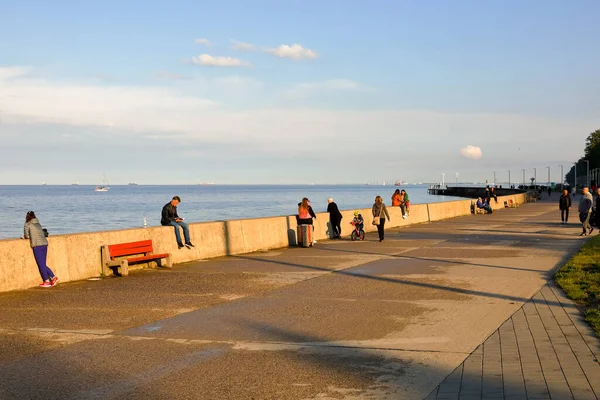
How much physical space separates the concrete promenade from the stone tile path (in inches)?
0.7

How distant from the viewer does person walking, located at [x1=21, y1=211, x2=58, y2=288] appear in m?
13.5

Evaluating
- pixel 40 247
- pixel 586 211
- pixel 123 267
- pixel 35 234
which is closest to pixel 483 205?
pixel 586 211

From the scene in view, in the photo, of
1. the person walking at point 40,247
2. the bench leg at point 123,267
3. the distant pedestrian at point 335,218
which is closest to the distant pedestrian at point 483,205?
the distant pedestrian at point 335,218

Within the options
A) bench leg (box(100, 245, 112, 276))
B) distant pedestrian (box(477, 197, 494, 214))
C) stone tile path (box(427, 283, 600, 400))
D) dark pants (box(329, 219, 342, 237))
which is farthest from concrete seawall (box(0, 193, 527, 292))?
distant pedestrian (box(477, 197, 494, 214))

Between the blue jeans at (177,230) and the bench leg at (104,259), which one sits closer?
the bench leg at (104,259)

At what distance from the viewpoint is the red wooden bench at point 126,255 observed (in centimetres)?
1530

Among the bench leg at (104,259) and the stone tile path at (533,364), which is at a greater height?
the bench leg at (104,259)

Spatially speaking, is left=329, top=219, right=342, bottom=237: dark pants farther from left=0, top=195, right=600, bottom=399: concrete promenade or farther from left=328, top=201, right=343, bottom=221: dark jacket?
left=0, top=195, right=600, bottom=399: concrete promenade

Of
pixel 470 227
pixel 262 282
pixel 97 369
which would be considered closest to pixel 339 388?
pixel 97 369

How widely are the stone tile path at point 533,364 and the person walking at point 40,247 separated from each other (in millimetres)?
8034

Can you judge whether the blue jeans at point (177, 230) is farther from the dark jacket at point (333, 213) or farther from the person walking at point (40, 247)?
the dark jacket at point (333, 213)

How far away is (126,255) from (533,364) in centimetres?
1053

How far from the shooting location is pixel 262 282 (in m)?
14.1

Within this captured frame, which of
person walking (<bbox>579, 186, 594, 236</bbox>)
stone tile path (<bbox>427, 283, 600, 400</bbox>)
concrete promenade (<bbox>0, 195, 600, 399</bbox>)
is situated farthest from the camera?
person walking (<bbox>579, 186, 594, 236</bbox>)
